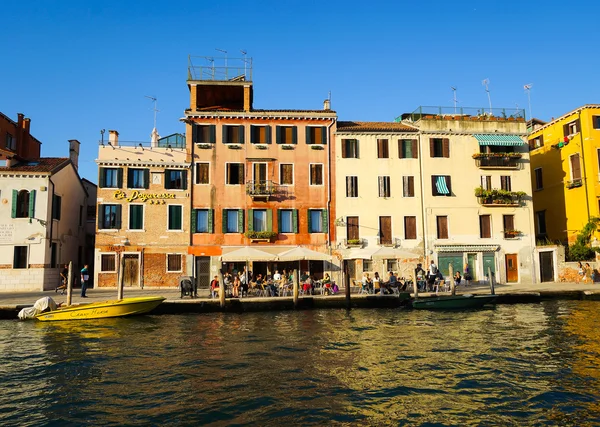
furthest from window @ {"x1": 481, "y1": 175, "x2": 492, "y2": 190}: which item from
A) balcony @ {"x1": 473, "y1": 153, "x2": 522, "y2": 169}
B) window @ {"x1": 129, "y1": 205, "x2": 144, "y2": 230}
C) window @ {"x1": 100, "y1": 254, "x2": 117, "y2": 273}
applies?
window @ {"x1": 100, "y1": 254, "x2": 117, "y2": 273}

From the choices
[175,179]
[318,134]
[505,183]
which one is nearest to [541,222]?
[505,183]

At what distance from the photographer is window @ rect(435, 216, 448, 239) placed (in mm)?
31047

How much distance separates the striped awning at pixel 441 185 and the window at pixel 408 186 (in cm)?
159

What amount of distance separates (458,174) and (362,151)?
6790 mm

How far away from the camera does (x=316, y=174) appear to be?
31.1 meters

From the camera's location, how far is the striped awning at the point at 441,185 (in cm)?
3114

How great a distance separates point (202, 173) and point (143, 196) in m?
3.99

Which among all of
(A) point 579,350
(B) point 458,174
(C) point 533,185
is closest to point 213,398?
(A) point 579,350

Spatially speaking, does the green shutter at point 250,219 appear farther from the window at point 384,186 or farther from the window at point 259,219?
the window at point 384,186

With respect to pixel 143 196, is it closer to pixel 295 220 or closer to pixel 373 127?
pixel 295 220

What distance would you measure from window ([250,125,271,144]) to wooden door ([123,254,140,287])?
10.7m

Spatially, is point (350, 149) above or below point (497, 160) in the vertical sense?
above

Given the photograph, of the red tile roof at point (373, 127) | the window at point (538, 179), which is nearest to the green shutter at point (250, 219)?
the red tile roof at point (373, 127)

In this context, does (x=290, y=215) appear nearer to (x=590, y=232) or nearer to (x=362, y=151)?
(x=362, y=151)
